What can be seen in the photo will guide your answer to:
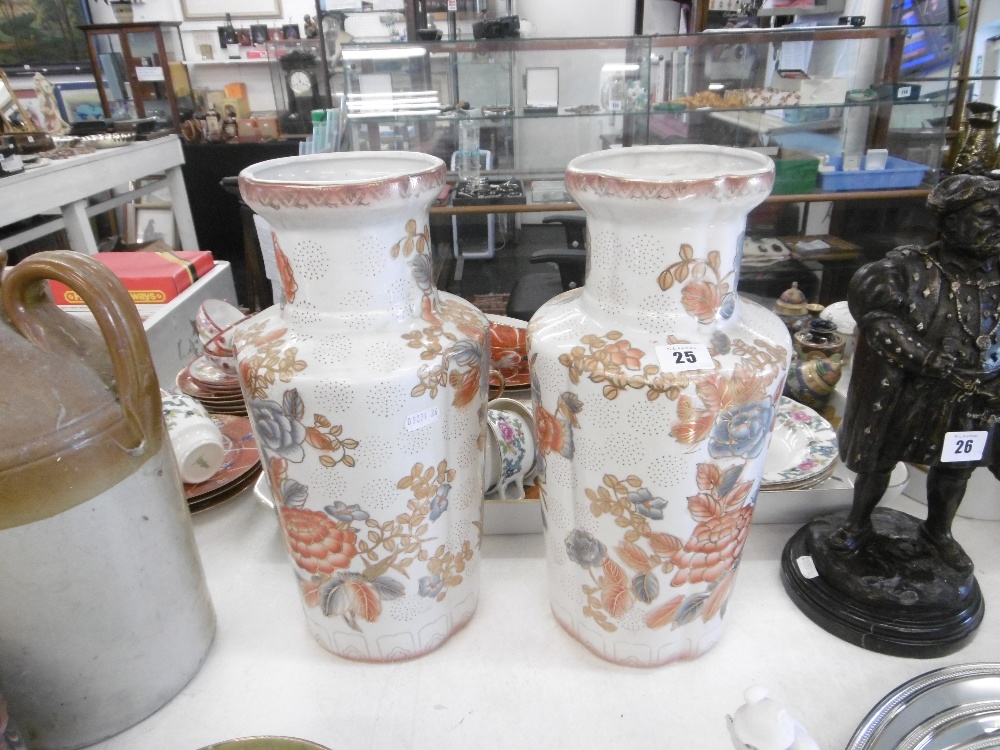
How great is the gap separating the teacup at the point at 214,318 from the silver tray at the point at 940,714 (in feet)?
3.86

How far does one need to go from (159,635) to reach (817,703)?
717mm

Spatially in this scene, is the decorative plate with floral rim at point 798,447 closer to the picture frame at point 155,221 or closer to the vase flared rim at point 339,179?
the vase flared rim at point 339,179

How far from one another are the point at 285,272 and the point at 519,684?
53cm

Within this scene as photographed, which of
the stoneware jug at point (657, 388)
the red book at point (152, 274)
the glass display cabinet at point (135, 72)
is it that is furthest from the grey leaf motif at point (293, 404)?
the glass display cabinet at point (135, 72)

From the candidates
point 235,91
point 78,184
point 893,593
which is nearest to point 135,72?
point 235,91

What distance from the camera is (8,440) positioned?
58 cm

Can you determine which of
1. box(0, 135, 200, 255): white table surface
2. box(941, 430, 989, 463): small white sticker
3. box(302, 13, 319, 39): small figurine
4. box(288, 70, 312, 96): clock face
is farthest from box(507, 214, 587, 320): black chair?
box(302, 13, 319, 39): small figurine

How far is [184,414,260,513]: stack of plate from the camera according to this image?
3.44 feet

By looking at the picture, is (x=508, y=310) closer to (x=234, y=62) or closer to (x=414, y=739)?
(x=414, y=739)

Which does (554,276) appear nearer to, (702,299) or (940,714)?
(702,299)

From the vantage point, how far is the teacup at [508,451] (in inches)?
38.2

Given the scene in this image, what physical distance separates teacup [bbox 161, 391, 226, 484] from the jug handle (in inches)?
13.3

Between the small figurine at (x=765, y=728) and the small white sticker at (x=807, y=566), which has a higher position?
the small figurine at (x=765, y=728)

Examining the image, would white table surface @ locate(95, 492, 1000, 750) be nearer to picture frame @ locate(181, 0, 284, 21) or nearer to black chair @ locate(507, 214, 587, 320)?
black chair @ locate(507, 214, 587, 320)
